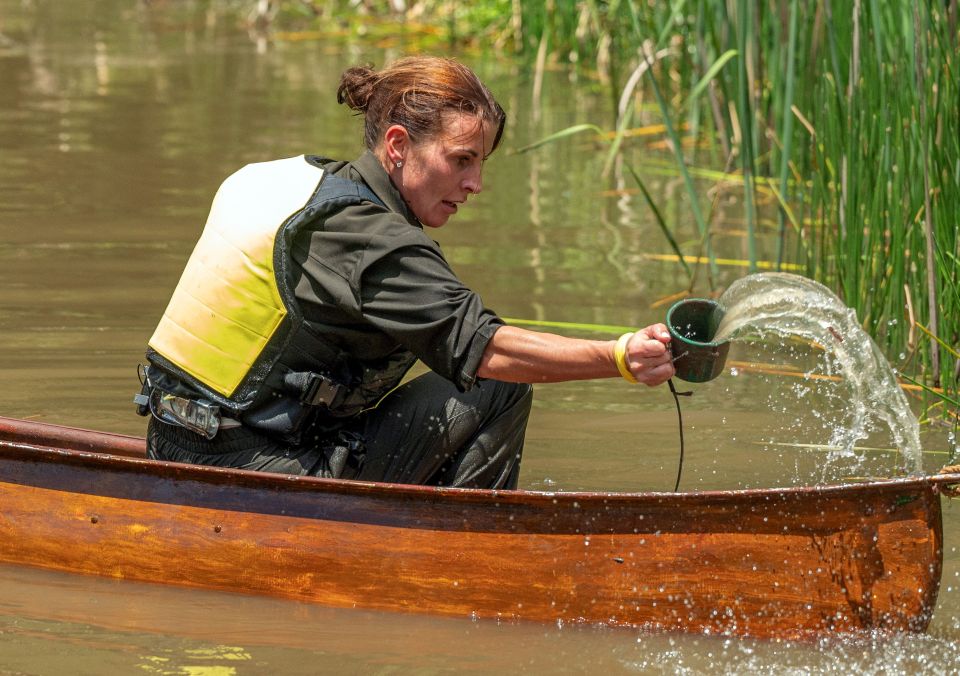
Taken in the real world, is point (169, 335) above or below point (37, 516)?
above

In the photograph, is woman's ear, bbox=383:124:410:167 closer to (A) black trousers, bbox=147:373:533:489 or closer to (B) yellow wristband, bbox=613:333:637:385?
(A) black trousers, bbox=147:373:533:489

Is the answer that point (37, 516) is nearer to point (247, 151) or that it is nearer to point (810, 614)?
point (810, 614)

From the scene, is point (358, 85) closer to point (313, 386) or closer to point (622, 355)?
point (313, 386)

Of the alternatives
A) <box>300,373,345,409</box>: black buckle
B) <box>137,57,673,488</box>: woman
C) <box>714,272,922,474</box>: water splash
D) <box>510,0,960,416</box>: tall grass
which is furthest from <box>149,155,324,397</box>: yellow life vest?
<box>510,0,960,416</box>: tall grass

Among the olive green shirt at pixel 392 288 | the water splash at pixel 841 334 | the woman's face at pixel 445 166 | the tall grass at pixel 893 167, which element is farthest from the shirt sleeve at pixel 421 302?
Result: the tall grass at pixel 893 167

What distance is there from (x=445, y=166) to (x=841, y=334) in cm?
120

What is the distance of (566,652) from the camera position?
10.3 feet

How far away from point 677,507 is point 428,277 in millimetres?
679

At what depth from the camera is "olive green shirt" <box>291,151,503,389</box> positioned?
10.1 feet

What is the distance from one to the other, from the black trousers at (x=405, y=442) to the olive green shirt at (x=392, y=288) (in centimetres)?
31

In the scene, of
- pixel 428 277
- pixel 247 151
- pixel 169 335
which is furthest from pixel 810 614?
pixel 247 151

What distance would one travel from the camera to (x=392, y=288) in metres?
3.09

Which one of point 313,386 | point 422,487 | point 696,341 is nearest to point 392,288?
point 313,386

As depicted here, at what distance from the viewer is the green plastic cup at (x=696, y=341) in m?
2.96
